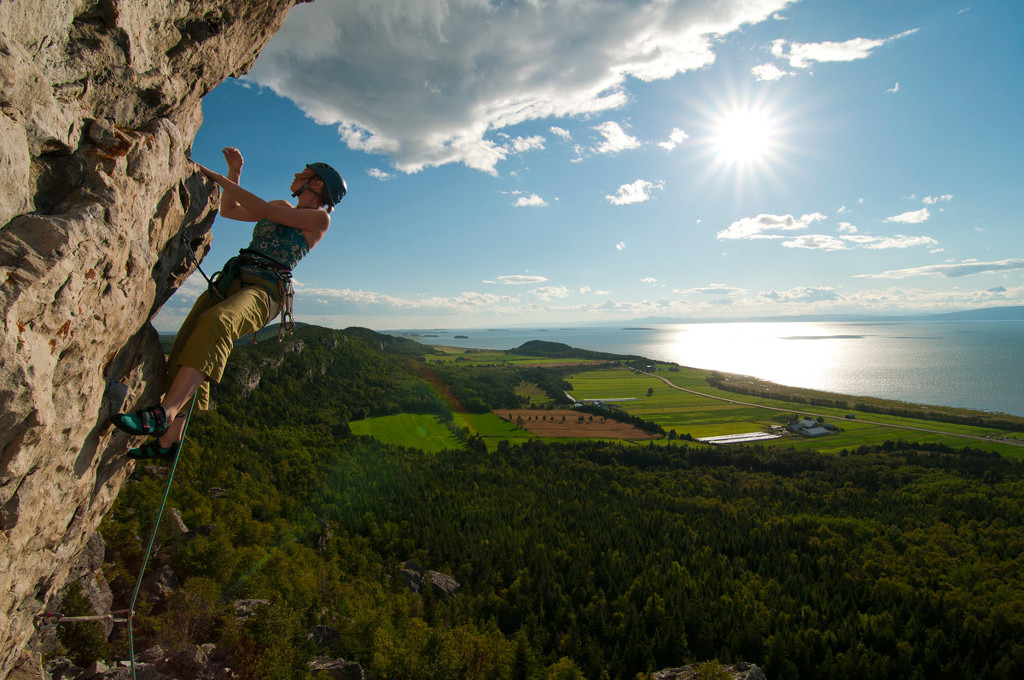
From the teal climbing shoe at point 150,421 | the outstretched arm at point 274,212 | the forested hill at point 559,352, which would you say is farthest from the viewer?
the forested hill at point 559,352

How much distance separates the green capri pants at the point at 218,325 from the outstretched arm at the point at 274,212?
60cm

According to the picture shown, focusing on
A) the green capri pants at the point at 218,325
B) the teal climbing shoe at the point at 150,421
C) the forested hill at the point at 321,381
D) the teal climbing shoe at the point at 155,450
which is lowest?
the forested hill at the point at 321,381

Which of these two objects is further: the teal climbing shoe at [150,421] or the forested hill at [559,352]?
the forested hill at [559,352]

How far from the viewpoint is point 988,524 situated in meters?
45.3

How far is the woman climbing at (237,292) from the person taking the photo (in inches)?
137

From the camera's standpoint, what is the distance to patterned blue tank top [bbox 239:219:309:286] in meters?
4.25

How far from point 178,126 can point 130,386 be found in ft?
7.32

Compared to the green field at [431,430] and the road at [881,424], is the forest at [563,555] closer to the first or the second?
the green field at [431,430]

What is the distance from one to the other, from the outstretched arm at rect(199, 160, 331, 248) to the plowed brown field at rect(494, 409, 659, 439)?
7233cm

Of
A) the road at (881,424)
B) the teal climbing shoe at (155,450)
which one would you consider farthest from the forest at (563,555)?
the teal climbing shoe at (155,450)

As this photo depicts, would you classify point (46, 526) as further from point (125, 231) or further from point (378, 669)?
point (378, 669)

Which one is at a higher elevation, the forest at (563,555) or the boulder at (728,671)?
the forest at (563,555)

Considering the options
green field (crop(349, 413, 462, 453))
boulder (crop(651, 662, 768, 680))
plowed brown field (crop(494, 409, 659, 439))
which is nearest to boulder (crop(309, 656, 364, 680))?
boulder (crop(651, 662, 768, 680))

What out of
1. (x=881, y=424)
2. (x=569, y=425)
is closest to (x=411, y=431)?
(x=569, y=425)
